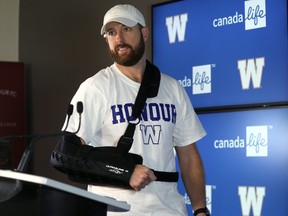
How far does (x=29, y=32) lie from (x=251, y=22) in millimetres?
2413

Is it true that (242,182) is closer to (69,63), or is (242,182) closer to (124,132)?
(124,132)

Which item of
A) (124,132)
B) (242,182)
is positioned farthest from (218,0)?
(124,132)

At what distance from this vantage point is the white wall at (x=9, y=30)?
16.8ft

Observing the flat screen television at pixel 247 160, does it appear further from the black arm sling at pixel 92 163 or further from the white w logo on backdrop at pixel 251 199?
the black arm sling at pixel 92 163

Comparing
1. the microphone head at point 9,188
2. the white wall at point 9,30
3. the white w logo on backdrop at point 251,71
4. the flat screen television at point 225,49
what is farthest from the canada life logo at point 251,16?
the white wall at point 9,30

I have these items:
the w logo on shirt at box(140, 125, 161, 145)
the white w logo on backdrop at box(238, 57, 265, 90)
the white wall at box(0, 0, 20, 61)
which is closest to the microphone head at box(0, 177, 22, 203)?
the w logo on shirt at box(140, 125, 161, 145)

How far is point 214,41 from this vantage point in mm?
3387

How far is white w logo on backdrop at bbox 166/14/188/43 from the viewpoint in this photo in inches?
140

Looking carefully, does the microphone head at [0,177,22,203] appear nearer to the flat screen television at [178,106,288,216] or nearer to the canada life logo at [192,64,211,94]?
the flat screen television at [178,106,288,216]

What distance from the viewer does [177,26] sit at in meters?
3.60

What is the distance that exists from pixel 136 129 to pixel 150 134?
56mm

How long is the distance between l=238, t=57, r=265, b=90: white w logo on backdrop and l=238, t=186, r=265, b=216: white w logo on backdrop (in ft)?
1.84

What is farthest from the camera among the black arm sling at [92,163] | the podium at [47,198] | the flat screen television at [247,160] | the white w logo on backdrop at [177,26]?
the white w logo on backdrop at [177,26]

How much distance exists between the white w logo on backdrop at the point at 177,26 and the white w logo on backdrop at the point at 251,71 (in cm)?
49
